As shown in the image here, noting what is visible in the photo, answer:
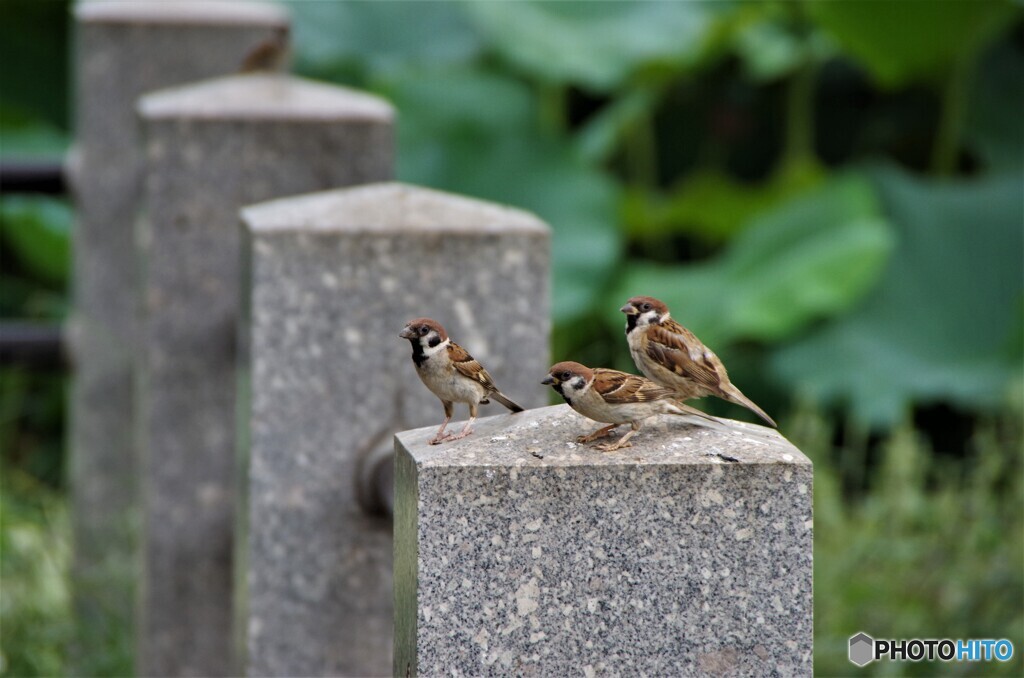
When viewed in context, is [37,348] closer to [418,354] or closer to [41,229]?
[418,354]

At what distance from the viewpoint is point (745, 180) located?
27.6 feet

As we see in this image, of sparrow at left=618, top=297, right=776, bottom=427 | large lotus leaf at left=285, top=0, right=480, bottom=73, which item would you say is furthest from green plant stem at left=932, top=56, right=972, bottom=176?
sparrow at left=618, top=297, right=776, bottom=427

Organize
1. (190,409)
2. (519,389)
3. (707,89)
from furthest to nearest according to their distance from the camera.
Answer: (707,89)
(190,409)
(519,389)

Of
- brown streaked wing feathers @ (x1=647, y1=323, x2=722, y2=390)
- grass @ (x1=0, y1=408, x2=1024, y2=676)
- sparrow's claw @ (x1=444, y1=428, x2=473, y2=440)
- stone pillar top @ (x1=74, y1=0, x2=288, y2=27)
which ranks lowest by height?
grass @ (x1=0, y1=408, x2=1024, y2=676)

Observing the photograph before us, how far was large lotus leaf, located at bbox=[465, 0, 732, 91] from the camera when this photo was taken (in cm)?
674

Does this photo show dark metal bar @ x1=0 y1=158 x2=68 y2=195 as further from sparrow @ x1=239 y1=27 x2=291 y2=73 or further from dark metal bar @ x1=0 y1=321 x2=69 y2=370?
sparrow @ x1=239 y1=27 x2=291 y2=73

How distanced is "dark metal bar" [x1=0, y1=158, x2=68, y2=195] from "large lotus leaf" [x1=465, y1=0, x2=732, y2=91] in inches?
112

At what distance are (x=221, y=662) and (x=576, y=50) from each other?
442 cm

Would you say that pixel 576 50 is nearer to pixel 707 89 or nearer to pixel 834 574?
pixel 707 89

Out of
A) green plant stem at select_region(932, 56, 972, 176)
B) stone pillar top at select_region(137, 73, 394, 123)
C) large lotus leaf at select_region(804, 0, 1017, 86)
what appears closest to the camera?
stone pillar top at select_region(137, 73, 394, 123)

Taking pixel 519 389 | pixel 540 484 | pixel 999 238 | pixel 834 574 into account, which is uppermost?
pixel 540 484

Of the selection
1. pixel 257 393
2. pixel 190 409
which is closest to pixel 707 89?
pixel 190 409

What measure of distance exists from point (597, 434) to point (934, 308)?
5.36 metres

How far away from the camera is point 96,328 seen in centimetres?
399
